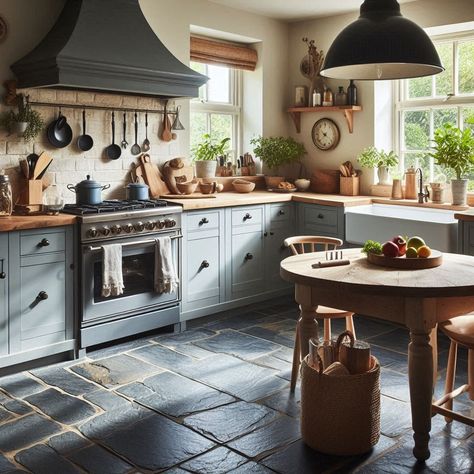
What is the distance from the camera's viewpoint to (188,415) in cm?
338

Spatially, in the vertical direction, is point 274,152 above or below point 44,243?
above

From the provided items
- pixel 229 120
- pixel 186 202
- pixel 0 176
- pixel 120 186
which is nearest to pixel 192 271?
pixel 186 202

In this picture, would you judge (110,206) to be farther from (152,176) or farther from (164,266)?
(152,176)

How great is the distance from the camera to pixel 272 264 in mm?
5684

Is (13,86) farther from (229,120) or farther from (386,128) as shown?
(386,128)

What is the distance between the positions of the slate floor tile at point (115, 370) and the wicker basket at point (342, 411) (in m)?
1.37

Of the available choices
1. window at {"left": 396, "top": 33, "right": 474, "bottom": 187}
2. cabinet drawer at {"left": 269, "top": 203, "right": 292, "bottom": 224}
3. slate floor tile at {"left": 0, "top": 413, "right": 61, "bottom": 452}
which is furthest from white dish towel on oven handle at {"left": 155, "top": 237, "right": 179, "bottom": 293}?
window at {"left": 396, "top": 33, "right": 474, "bottom": 187}

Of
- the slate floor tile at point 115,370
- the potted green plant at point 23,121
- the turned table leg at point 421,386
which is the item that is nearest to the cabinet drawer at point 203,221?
the slate floor tile at point 115,370

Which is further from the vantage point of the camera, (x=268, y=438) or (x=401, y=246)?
(x=401, y=246)

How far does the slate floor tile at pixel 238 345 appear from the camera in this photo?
4414 mm

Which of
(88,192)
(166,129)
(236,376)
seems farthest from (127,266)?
(166,129)

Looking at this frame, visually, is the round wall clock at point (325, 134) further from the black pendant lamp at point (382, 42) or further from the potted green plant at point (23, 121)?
the black pendant lamp at point (382, 42)

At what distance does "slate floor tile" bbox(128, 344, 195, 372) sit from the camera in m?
4.17

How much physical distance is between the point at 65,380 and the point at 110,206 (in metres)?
1.23
